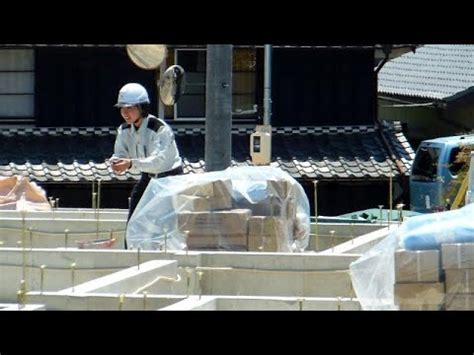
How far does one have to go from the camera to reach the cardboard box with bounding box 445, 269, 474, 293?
7098 millimetres

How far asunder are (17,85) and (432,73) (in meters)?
8.17

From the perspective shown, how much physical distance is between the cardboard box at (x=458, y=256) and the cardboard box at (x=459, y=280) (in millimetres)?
25

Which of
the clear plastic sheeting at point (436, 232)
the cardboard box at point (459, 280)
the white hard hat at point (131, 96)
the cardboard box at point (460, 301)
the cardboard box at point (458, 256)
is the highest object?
the white hard hat at point (131, 96)

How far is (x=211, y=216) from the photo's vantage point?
1022 centimetres

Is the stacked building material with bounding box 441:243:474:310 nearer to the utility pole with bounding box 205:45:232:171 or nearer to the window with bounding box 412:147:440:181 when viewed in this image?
the utility pole with bounding box 205:45:232:171

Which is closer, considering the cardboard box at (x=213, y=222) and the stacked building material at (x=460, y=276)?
the stacked building material at (x=460, y=276)

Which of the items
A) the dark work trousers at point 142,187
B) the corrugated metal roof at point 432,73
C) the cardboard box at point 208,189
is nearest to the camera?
the cardboard box at point 208,189

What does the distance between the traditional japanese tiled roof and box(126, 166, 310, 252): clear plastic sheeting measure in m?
8.80

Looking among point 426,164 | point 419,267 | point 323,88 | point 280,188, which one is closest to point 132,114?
point 280,188

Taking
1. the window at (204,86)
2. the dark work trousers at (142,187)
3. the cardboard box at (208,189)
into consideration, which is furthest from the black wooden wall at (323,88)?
the cardboard box at (208,189)

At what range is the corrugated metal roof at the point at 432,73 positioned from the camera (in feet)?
78.2

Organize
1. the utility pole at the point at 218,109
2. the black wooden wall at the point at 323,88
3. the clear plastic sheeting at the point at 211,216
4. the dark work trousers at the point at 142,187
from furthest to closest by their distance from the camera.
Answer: the black wooden wall at the point at 323,88, the utility pole at the point at 218,109, the dark work trousers at the point at 142,187, the clear plastic sheeting at the point at 211,216

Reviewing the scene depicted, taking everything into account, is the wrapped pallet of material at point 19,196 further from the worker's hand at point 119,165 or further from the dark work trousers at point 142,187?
the worker's hand at point 119,165

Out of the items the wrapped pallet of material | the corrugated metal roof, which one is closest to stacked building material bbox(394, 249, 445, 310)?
the wrapped pallet of material
